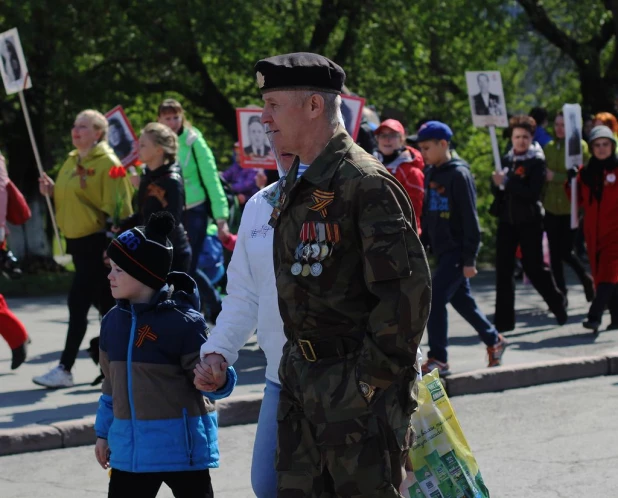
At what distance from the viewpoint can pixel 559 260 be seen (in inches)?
524

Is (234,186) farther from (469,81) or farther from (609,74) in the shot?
(609,74)

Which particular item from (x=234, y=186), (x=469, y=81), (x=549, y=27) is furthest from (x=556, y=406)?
(x=549, y=27)

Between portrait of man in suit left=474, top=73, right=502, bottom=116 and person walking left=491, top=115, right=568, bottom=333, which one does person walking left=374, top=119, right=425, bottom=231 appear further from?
portrait of man in suit left=474, top=73, right=502, bottom=116

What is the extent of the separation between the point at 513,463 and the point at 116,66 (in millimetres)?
14151

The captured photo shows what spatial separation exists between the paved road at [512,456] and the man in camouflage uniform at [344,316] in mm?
2835

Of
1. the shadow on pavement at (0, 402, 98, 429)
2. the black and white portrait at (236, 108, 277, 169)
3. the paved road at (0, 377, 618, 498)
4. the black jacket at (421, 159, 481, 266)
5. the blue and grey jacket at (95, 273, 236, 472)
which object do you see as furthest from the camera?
the black and white portrait at (236, 108, 277, 169)

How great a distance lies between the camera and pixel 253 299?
4266 mm

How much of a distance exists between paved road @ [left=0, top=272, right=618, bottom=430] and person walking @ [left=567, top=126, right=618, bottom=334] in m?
0.40

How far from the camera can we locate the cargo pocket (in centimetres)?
334

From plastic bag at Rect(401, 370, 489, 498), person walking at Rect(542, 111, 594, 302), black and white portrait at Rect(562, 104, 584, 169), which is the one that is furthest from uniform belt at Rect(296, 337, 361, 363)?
person walking at Rect(542, 111, 594, 302)

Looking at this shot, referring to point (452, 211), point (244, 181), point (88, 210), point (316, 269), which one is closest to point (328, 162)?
point (316, 269)

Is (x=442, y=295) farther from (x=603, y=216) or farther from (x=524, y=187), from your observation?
(x=603, y=216)

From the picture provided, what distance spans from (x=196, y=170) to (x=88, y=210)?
1576 millimetres

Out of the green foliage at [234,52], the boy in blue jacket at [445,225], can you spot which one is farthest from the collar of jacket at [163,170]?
the green foliage at [234,52]
